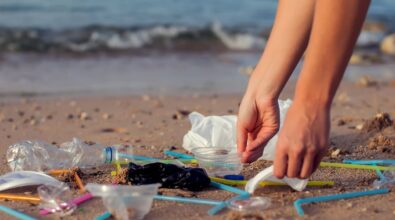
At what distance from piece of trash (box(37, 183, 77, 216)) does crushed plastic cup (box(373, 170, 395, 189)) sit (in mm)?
1282

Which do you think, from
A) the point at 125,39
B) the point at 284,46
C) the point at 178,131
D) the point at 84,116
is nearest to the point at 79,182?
the point at 284,46

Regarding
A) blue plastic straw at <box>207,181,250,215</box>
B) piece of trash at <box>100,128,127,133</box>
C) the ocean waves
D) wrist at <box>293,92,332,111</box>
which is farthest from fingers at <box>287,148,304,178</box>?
the ocean waves

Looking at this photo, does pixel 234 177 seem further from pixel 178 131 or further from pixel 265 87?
pixel 178 131

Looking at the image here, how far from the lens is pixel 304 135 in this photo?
7.63 feet

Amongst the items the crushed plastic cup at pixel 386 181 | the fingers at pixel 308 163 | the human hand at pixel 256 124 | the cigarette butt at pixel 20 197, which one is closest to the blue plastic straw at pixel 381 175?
→ the crushed plastic cup at pixel 386 181

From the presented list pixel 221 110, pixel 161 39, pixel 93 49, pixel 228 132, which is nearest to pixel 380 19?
pixel 161 39

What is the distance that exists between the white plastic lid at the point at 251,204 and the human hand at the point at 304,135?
0.38m

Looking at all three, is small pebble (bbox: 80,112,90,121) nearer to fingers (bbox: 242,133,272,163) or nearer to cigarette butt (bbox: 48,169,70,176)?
cigarette butt (bbox: 48,169,70,176)

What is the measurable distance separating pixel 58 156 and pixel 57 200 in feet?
2.99

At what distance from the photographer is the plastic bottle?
357 cm

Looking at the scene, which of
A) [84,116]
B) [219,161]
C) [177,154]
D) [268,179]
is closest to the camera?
[268,179]

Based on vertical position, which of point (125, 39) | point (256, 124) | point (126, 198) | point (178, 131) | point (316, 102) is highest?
point (316, 102)

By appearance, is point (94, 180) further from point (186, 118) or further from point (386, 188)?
point (186, 118)

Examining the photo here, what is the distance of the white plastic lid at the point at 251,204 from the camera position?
2.71 metres
